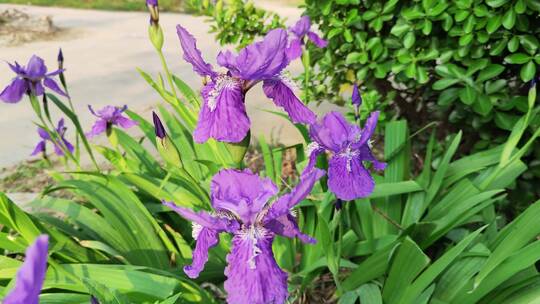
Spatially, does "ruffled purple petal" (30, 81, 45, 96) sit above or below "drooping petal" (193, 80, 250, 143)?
below

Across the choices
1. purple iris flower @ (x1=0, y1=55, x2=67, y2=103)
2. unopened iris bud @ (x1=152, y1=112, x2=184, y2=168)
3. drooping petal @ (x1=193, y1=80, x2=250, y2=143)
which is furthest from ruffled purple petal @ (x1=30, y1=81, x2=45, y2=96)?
drooping petal @ (x1=193, y1=80, x2=250, y2=143)

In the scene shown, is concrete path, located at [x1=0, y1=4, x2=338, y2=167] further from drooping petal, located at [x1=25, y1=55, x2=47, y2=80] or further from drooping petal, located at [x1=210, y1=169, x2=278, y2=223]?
drooping petal, located at [x1=210, y1=169, x2=278, y2=223]

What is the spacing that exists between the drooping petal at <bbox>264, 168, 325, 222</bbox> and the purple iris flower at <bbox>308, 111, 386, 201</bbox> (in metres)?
0.22

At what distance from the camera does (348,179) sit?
1.12m

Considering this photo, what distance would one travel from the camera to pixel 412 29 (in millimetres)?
2057

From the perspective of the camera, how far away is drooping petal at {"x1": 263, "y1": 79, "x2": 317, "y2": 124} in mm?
1167

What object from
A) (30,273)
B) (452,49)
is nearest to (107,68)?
(452,49)

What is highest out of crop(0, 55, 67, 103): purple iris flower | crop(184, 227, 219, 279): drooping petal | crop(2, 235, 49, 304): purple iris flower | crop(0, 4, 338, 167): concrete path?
crop(2, 235, 49, 304): purple iris flower

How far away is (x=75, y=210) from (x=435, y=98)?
179 centimetres

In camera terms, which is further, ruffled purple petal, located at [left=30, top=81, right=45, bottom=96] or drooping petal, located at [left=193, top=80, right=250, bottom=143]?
ruffled purple petal, located at [left=30, top=81, right=45, bottom=96]

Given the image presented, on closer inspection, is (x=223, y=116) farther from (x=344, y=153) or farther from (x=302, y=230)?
(x=302, y=230)

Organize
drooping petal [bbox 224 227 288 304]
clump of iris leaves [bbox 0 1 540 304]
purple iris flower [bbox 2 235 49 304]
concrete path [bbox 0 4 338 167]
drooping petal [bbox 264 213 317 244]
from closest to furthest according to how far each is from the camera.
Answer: purple iris flower [bbox 2 235 49 304]
drooping petal [bbox 224 227 288 304]
drooping petal [bbox 264 213 317 244]
clump of iris leaves [bbox 0 1 540 304]
concrete path [bbox 0 4 338 167]

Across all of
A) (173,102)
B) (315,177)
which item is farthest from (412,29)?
(315,177)

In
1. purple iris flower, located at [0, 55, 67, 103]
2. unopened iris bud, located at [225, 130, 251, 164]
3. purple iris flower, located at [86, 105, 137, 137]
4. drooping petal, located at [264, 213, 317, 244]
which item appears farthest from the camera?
purple iris flower, located at [86, 105, 137, 137]
